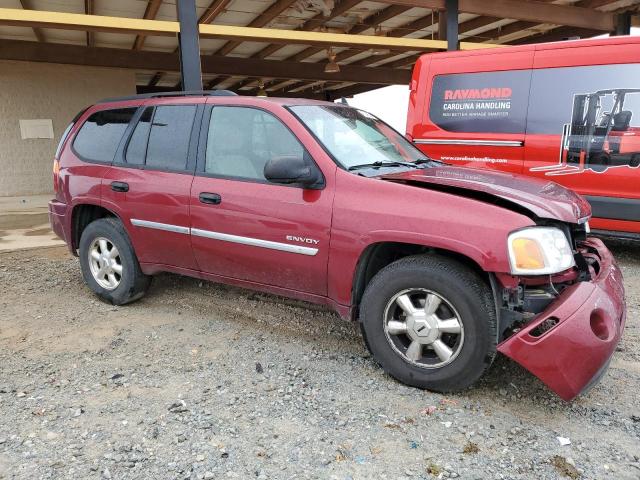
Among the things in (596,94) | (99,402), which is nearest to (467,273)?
(99,402)

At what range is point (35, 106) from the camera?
11.3m

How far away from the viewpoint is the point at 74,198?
4.29 metres

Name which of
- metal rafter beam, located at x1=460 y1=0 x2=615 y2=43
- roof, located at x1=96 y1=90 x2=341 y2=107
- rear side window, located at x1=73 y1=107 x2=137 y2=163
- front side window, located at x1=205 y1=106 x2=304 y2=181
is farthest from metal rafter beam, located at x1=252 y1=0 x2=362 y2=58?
front side window, located at x1=205 y1=106 x2=304 y2=181

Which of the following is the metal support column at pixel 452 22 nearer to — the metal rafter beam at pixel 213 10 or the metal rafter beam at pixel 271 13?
the metal rafter beam at pixel 271 13

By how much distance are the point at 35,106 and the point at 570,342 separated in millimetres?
12171

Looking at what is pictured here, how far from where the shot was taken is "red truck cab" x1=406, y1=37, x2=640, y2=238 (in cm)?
481

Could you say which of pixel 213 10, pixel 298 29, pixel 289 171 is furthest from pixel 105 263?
pixel 298 29

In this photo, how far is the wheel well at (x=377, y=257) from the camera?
291cm

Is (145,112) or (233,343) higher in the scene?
(145,112)

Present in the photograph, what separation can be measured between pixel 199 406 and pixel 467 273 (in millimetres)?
1591

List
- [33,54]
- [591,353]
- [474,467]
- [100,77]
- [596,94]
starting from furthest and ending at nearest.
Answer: [100,77], [33,54], [596,94], [591,353], [474,467]

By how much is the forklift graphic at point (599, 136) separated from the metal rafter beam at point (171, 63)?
30.2ft

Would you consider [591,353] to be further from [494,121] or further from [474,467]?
[494,121]

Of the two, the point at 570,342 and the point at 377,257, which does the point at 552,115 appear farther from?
the point at 570,342
